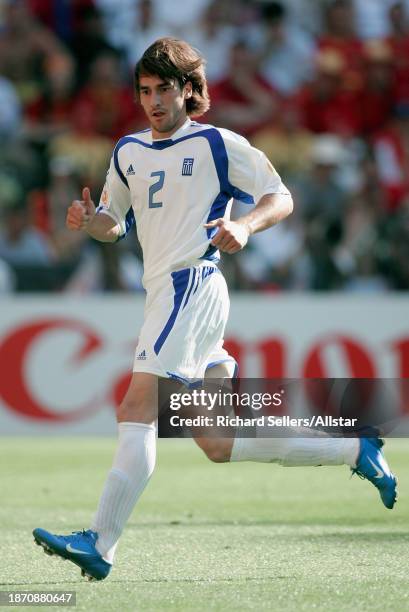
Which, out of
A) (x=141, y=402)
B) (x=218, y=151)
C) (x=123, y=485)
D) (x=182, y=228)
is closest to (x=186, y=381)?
(x=141, y=402)

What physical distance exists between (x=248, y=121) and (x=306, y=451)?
9314mm

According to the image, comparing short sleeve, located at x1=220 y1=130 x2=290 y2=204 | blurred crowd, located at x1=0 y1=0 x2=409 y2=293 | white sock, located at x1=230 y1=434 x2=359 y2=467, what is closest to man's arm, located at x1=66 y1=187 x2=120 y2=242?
short sleeve, located at x1=220 y1=130 x2=290 y2=204

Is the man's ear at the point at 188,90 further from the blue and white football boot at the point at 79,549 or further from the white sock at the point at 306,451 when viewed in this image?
the blue and white football boot at the point at 79,549

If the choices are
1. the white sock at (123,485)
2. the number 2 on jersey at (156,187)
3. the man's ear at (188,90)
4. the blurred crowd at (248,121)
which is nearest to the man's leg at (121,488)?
the white sock at (123,485)

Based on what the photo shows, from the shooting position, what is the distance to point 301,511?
25.3 feet

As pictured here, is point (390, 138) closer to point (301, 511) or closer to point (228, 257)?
point (228, 257)

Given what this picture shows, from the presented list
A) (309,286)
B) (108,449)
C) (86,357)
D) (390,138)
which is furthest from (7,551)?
(390,138)

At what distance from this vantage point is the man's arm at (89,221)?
546 centimetres

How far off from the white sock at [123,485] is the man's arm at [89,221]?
0.94 m

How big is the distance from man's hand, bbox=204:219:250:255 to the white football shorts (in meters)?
0.35

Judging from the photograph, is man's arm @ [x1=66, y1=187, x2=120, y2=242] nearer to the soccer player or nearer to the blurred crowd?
the soccer player

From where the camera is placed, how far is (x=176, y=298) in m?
5.23

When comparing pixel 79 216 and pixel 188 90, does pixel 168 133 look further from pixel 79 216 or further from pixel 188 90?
pixel 79 216

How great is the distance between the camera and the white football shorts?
512 centimetres
